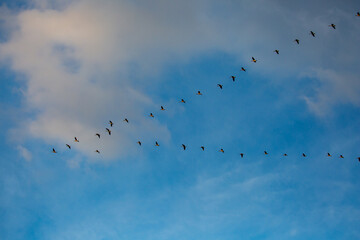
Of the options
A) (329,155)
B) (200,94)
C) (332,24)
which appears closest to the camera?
(332,24)

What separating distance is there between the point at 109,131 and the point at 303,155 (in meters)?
49.7

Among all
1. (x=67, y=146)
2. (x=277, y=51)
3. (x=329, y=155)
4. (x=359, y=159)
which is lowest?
(x=359, y=159)

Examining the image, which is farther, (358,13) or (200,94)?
(200,94)

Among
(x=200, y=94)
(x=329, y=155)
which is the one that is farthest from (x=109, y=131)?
(x=329, y=155)

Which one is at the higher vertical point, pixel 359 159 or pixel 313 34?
pixel 313 34

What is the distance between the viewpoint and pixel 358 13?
78750 mm

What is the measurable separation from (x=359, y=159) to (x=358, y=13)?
1266 inches

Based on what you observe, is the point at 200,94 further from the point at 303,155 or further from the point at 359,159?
the point at 359,159

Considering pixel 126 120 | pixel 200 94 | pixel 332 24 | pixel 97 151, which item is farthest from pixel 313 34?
pixel 97 151

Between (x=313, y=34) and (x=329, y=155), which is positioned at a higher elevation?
(x=313, y=34)

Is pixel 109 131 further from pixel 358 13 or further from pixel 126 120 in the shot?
pixel 358 13

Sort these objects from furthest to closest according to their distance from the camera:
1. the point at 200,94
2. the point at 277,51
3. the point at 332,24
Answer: the point at 200,94 < the point at 277,51 < the point at 332,24

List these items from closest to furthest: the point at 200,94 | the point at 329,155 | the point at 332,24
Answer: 1. the point at 332,24
2. the point at 200,94
3. the point at 329,155

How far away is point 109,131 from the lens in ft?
284
